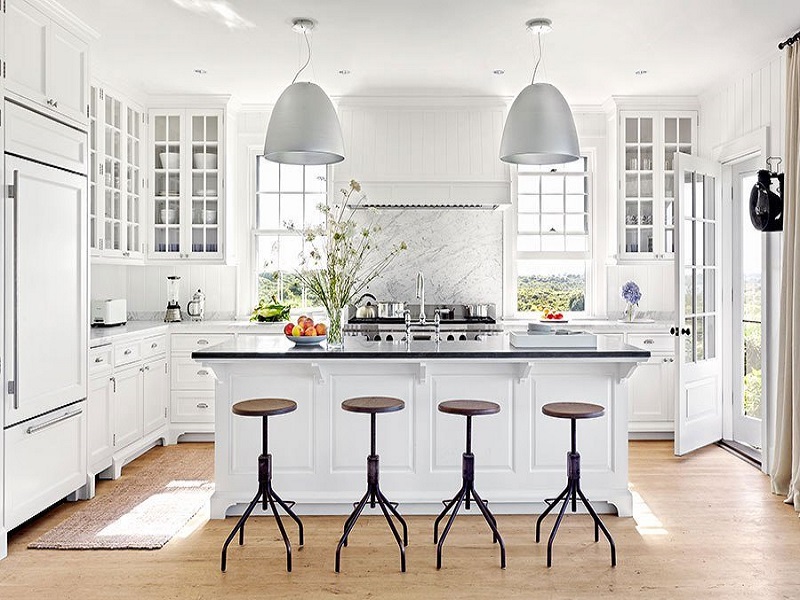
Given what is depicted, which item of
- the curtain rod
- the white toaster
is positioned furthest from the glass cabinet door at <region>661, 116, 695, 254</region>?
the white toaster

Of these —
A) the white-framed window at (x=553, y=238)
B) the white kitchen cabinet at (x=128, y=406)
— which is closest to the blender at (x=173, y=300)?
the white kitchen cabinet at (x=128, y=406)

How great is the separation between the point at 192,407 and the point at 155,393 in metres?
0.40

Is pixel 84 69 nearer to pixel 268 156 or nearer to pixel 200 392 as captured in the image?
pixel 268 156

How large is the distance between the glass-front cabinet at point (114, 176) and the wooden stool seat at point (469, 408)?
2.97 metres

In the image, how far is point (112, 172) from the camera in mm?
5586

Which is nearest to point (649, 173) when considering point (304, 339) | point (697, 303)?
point (697, 303)

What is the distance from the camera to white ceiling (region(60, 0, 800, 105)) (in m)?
4.28

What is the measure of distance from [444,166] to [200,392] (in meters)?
2.87

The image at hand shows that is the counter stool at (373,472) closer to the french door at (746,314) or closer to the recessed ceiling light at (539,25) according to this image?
the recessed ceiling light at (539,25)

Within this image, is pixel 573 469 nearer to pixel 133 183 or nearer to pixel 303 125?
pixel 303 125

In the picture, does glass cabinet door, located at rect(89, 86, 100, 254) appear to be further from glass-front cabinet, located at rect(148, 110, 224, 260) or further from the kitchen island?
the kitchen island

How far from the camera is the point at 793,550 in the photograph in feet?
11.5

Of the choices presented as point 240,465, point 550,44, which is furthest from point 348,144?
point 240,465

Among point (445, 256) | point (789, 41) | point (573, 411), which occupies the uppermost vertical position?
point (789, 41)
